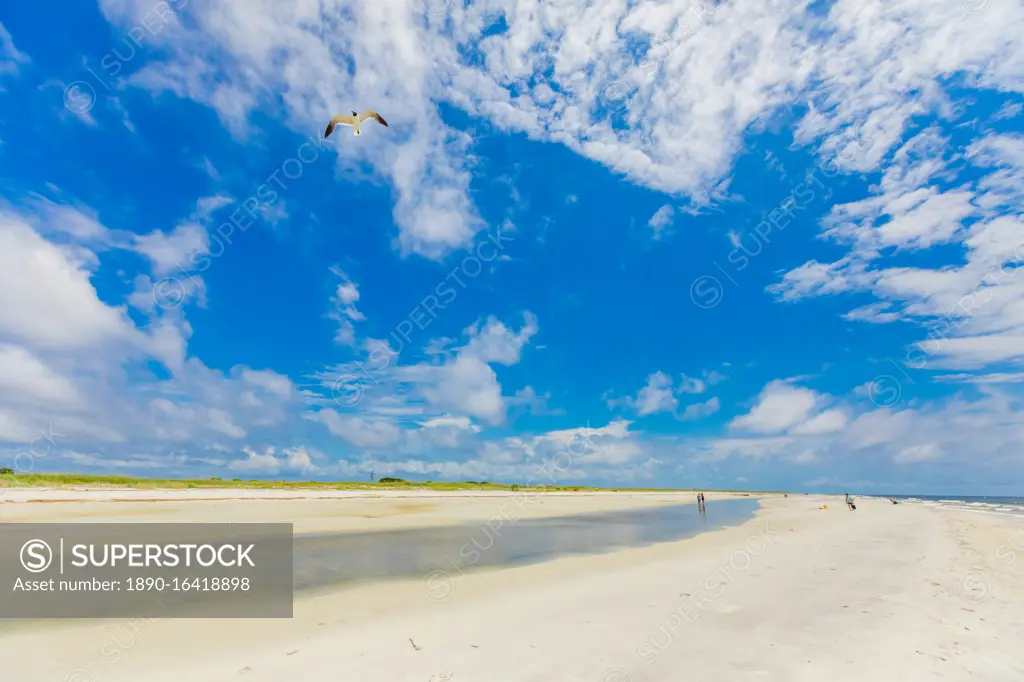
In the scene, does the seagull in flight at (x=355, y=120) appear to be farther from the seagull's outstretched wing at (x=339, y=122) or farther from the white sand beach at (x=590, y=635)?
the white sand beach at (x=590, y=635)

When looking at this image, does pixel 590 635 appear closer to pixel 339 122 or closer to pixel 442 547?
pixel 442 547

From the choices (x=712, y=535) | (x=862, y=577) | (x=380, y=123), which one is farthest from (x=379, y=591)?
(x=380, y=123)

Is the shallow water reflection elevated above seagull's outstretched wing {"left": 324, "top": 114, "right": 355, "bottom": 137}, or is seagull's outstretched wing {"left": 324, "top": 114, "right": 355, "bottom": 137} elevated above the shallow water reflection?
seagull's outstretched wing {"left": 324, "top": 114, "right": 355, "bottom": 137}

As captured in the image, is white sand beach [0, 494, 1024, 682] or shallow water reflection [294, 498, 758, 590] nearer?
white sand beach [0, 494, 1024, 682]

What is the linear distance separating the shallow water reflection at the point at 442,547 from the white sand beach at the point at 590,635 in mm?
2002

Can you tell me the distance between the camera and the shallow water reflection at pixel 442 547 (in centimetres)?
1479

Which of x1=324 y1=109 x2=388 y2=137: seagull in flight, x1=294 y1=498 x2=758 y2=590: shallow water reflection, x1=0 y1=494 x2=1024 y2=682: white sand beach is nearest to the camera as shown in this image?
x1=0 y1=494 x2=1024 y2=682: white sand beach

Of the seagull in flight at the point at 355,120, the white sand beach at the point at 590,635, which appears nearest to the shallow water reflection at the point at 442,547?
the white sand beach at the point at 590,635

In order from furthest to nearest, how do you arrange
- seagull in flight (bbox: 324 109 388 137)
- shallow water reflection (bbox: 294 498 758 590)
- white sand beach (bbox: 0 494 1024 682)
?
seagull in flight (bbox: 324 109 388 137), shallow water reflection (bbox: 294 498 758 590), white sand beach (bbox: 0 494 1024 682)

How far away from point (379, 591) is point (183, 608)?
170 inches

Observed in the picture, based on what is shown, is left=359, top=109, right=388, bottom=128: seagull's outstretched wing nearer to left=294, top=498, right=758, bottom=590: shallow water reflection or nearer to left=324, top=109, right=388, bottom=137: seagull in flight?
left=324, top=109, right=388, bottom=137: seagull in flight

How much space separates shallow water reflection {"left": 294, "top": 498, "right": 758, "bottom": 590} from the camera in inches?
582

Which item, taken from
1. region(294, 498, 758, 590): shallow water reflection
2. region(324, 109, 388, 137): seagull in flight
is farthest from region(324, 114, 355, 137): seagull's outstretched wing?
region(294, 498, 758, 590): shallow water reflection

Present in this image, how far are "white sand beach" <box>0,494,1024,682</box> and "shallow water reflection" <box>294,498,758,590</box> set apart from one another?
200 cm
